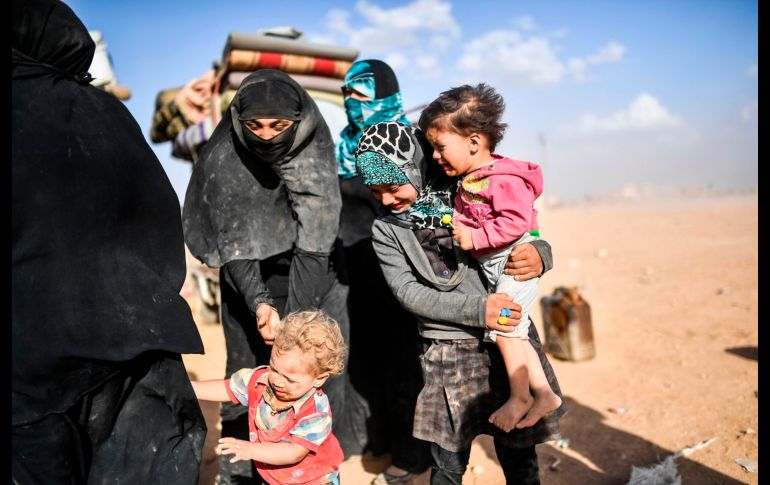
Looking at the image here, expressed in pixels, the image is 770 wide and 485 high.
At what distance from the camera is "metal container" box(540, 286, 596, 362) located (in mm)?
5219

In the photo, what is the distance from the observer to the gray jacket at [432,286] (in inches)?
81.1

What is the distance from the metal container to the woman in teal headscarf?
8.02ft

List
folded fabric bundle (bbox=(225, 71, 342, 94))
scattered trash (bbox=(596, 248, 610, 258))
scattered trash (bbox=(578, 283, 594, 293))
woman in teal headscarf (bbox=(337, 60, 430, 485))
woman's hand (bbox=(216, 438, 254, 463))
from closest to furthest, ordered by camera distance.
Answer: woman's hand (bbox=(216, 438, 254, 463))
woman in teal headscarf (bbox=(337, 60, 430, 485))
folded fabric bundle (bbox=(225, 71, 342, 94))
scattered trash (bbox=(578, 283, 594, 293))
scattered trash (bbox=(596, 248, 610, 258))

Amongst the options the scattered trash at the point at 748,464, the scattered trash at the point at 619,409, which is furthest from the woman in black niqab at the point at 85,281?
the scattered trash at the point at 619,409

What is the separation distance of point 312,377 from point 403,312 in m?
1.08

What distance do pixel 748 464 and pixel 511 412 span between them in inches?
75.0

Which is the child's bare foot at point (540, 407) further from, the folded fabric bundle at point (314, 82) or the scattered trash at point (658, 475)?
the folded fabric bundle at point (314, 82)

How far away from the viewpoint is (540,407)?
2.00 m

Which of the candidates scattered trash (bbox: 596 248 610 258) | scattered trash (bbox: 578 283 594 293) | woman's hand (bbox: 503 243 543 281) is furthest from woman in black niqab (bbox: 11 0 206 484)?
scattered trash (bbox: 596 248 610 258)

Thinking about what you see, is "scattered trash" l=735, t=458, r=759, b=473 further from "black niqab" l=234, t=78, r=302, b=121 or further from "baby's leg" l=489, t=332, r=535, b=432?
"black niqab" l=234, t=78, r=302, b=121

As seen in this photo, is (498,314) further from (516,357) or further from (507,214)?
(507,214)

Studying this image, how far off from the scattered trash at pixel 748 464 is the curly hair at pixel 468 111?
228 cm

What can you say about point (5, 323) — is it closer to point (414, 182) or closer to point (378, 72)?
point (414, 182)

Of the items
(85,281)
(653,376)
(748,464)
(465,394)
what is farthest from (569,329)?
(85,281)
